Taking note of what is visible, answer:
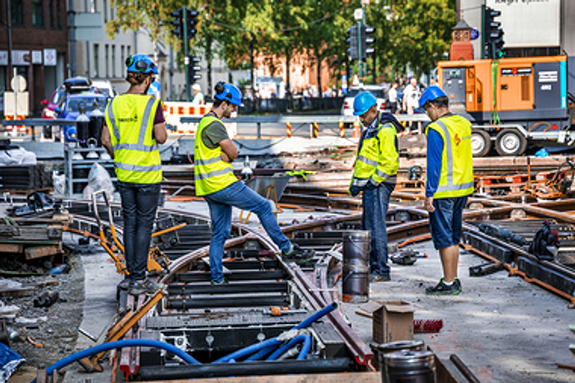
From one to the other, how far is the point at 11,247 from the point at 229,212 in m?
3.08

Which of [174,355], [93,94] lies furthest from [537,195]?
[93,94]

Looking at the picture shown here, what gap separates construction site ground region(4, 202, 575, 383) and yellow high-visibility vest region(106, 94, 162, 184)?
143cm

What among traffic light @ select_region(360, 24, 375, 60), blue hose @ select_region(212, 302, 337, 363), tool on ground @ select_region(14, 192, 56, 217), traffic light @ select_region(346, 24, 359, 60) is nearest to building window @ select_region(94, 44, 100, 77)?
traffic light @ select_region(346, 24, 359, 60)

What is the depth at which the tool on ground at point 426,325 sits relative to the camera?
6.93 m

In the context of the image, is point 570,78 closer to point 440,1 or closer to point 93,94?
point 93,94

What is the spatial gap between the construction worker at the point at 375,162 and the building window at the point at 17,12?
158 ft

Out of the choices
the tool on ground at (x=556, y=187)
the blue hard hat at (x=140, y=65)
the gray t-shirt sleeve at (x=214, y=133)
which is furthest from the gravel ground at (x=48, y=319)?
the tool on ground at (x=556, y=187)

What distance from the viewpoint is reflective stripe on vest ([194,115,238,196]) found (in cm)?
777

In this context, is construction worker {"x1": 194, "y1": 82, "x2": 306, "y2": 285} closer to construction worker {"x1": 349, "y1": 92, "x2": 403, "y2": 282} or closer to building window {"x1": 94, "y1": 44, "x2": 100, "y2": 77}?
construction worker {"x1": 349, "y1": 92, "x2": 403, "y2": 282}

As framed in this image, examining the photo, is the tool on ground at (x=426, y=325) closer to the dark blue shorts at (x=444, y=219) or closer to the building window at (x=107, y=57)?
the dark blue shorts at (x=444, y=219)

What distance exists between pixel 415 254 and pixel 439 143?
9.48 feet

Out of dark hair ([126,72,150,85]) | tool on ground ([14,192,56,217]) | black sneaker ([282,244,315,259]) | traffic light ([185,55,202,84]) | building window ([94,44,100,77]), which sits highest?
building window ([94,44,100,77])

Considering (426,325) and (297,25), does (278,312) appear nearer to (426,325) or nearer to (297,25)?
(426,325)

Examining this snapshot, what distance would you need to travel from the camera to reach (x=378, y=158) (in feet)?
28.4
